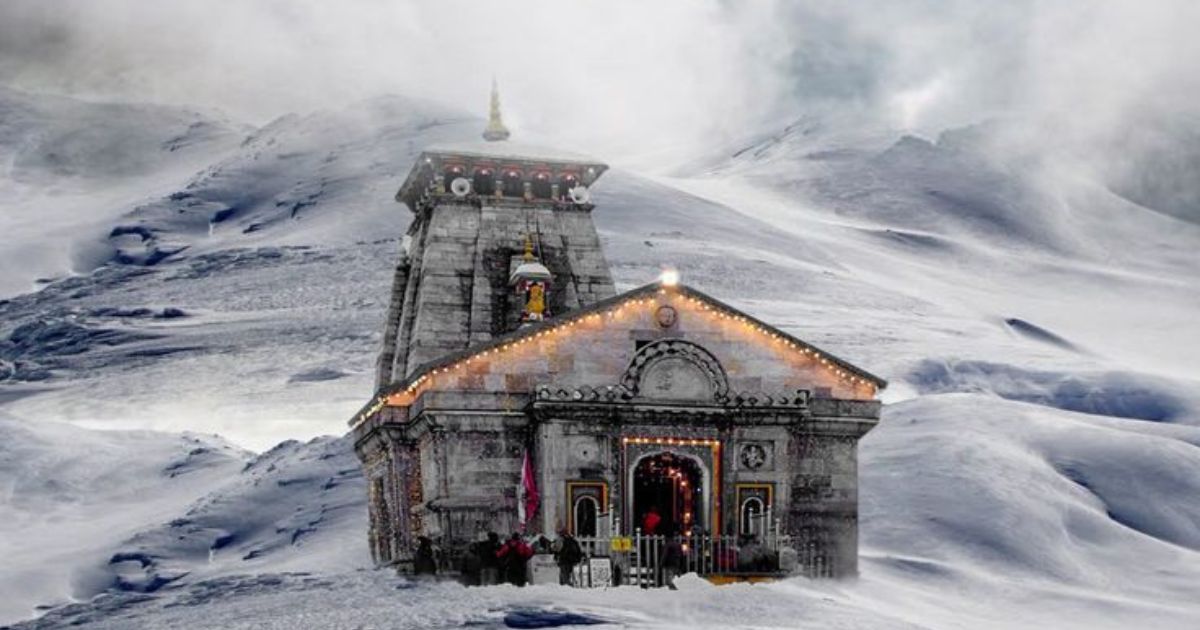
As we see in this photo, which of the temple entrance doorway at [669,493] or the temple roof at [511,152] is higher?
the temple roof at [511,152]

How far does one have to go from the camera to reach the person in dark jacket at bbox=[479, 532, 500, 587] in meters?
34.3

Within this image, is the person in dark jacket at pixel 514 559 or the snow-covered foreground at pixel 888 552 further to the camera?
the person in dark jacket at pixel 514 559

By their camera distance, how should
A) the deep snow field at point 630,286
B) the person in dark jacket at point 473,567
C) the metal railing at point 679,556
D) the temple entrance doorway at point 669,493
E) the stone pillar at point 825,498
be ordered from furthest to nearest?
the deep snow field at point 630,286
the stone pillar at point 825,498
the temple entrance doorway at point 669,493
the person in dark jacket at point 473,567
the metal railing at point 679,556

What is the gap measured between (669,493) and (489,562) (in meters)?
8.51

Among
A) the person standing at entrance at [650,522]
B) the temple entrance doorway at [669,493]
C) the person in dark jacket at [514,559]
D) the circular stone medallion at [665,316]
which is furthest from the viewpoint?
the temple entrance doorway at [669,493]

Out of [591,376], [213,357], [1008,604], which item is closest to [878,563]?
[1008,604]

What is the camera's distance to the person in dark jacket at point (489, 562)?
34344mm

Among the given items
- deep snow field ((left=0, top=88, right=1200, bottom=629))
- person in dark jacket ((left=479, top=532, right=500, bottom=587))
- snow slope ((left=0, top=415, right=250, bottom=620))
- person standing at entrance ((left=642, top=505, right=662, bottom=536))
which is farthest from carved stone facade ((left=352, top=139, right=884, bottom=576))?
snow slope ((left=0, top=415, right=250, bottom=620))

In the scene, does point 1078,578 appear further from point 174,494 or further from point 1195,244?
point 1195,244

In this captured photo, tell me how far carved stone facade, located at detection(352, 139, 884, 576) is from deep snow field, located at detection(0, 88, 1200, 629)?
113 inches

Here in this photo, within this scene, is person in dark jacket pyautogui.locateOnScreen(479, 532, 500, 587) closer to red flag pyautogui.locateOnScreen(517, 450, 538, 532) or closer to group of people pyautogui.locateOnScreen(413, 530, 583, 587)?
group of people pyautogui.locateOnScreen(413, 530, 583, 587)

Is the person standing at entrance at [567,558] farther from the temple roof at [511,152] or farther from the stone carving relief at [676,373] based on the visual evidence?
the temple roof at [511,152]

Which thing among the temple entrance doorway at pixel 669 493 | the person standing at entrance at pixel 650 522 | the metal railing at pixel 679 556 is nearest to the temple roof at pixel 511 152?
the temple entrance doorway at pixel 669 493

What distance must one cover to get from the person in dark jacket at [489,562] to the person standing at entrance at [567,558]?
4.92 feet
